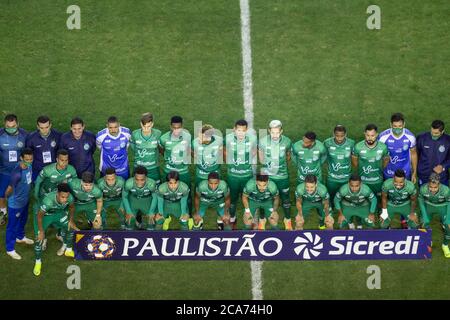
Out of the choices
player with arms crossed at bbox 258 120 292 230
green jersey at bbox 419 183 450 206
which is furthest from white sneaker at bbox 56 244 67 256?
green jersey at bbox 419 183 450 206

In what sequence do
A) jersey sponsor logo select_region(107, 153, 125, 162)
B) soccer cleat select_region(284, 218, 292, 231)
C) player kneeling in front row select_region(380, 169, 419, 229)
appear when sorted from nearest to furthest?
player kneeling in front row select_region(380, 169, 419, 229), jersey sponsor logo select_region(107, 153, 125, 162), soccer cleat select_region(284, 218, 292, 231)

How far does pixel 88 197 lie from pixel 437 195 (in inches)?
216

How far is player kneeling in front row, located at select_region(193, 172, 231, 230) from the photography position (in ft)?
55.0

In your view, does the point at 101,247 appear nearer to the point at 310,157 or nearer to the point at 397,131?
the point at 310,157

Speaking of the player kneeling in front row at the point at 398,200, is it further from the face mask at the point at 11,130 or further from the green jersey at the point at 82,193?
the face mask at the point at 11,130

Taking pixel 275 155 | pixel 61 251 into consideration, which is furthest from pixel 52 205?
pixel 275 155

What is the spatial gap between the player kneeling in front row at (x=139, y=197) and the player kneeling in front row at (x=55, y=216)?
2.87 feet

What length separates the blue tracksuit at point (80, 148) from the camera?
17.2 m

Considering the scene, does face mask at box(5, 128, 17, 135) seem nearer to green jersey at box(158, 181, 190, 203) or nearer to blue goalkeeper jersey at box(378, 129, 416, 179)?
green jersey at box(158, 181, 190, 203)

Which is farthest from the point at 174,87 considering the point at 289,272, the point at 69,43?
the point at 289,272

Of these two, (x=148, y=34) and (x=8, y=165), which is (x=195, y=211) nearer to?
(x=8, y=165)

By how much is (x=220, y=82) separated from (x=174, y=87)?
0.86 m

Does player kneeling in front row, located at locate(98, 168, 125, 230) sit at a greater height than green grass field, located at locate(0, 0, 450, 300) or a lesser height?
lesser

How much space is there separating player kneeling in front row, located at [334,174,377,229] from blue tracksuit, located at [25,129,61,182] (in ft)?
15.2
